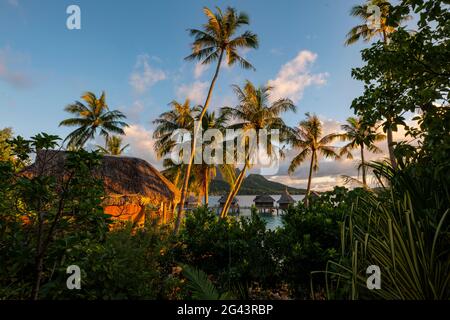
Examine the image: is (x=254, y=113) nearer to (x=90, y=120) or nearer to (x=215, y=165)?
(x=215, y=165)

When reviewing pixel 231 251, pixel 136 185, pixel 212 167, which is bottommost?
pixel 231 251

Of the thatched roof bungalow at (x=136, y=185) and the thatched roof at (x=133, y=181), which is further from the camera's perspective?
the thatched roof at (x=133, y=181)

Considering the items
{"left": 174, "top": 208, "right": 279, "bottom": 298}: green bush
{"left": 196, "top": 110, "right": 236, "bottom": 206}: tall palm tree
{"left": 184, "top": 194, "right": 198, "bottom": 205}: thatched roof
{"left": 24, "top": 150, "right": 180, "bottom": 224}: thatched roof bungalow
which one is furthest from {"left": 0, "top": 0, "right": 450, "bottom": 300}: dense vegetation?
{"left": 184, "top": 194, "right": 198, "bottom": 205}: thatched roof

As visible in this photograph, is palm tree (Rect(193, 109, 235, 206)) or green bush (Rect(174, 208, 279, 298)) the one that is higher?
palm tree (Rect(193, 109, 235, 206))

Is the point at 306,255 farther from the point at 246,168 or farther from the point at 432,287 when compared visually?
the point at 246,168

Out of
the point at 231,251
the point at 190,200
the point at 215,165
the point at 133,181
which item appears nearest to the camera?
the point at 231,251

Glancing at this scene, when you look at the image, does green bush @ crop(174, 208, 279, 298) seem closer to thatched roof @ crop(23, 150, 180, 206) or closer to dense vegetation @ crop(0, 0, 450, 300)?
dense vegetation @ crop(0, 0, 450, 300)

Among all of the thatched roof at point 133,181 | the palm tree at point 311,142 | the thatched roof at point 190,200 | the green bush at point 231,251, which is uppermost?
the palm tree at point 311,142

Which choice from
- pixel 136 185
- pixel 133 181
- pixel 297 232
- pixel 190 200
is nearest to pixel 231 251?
pixel 297 232

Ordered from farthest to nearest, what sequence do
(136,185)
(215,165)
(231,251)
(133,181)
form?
(215,165), (133,181), (136,185), (231,251)

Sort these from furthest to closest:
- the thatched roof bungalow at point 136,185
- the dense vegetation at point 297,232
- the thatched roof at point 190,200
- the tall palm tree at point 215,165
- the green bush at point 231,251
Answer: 1. the thatched roof at point 190,200
2. the tall palm tree at point 215,165
3. the thatched roof bungalow at point 136,185
4. the green bush at point 231,251
5. the dense vegetation at point 297,232

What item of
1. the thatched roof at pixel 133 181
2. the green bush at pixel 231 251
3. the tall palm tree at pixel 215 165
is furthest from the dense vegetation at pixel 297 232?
the tall palm tree at pixel 215 165

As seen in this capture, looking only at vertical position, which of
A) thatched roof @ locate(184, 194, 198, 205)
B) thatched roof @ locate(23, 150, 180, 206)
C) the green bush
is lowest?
the green bush

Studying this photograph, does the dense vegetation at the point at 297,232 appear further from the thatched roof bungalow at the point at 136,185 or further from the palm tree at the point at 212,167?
the palm tree at the point at 212,167
